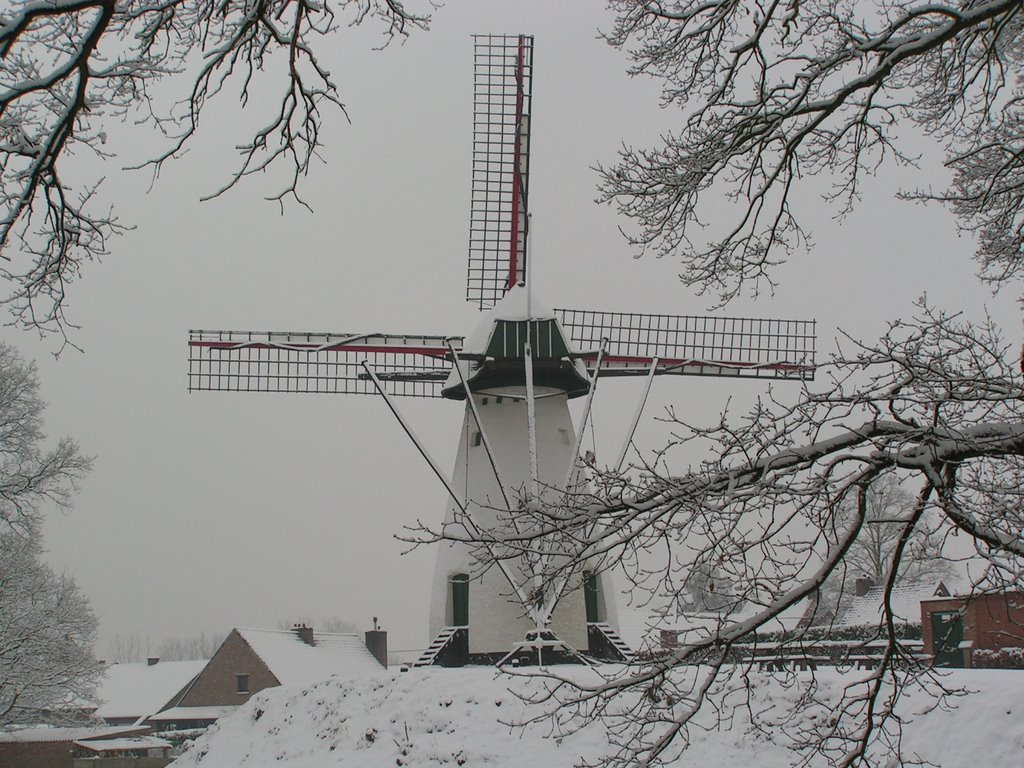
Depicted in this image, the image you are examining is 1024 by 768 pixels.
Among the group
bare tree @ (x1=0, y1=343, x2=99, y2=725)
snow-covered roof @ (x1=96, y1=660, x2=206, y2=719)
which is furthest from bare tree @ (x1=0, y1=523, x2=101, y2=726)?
snow-covered roof @ (x1=96, y1=660, x2=206, y2=719)

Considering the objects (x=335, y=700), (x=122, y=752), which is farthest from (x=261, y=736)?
(x=122, y=752)

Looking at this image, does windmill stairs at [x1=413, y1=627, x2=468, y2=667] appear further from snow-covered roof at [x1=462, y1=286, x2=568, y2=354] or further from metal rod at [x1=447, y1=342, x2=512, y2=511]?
snow-covered roof at [x1=462, y1=286, x2=568, y2=354]

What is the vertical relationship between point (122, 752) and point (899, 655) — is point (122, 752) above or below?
below

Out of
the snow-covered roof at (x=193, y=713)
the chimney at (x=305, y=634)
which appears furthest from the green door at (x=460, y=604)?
the chimney at (x=305, y=634)

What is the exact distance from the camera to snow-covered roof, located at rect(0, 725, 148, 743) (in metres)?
29.5

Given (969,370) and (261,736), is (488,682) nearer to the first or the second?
(261,736)

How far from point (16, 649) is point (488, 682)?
9266 millimetres

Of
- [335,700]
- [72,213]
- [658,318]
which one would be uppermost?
[658,318]

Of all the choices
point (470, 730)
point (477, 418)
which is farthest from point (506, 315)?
point (470, 730)

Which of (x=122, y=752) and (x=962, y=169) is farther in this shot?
(x=122, y=752)

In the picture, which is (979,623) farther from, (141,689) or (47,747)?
(141,689)

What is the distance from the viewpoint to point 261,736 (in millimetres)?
18391

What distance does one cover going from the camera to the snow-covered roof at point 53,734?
96.9 ft

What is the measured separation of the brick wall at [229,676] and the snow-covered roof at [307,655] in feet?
0.87
